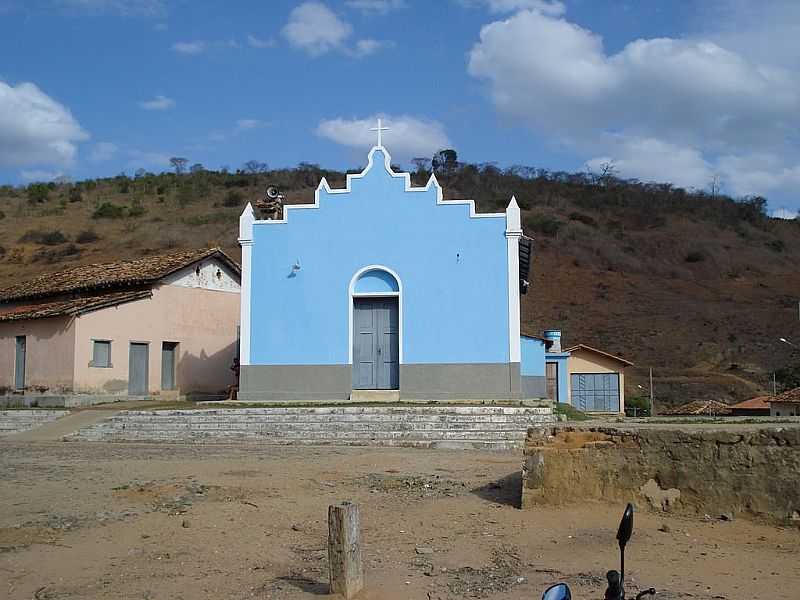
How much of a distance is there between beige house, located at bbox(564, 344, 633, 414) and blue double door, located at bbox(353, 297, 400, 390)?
12.8 meters

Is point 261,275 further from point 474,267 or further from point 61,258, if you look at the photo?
point 61,258

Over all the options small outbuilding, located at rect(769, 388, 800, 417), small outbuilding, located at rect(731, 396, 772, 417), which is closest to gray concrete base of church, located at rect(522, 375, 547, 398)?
small outbuilding, located at rect(769, 388, 800, 417)

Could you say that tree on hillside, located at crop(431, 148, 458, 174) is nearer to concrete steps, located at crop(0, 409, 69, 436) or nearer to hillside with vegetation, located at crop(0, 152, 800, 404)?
hillside with vegetation, located at crop(0, 152, 800, 404)

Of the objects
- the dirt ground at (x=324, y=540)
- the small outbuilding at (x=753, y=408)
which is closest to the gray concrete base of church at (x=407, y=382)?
the dirt ground at (x=324, y=540)

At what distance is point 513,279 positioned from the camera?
21438 millimetres

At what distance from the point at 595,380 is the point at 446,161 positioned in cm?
5397

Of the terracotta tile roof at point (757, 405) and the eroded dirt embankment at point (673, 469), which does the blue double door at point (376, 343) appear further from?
the terracotta tile roof at point (757, 405)

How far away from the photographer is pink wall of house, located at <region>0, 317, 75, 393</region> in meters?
24.3

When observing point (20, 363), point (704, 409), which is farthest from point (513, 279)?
point (20, 363)

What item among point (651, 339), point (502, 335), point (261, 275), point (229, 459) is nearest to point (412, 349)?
point (502, 335)

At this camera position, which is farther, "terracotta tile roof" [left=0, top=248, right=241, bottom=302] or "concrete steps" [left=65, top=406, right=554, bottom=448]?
"terracotta tile roof" [left=0, top=248, right=241, bottom=302]

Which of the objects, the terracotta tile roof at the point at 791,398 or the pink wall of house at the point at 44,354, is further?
the terracotta tile roof at the point at 791,398

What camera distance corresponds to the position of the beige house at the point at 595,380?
33.1m

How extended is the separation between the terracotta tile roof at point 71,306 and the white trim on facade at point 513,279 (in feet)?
39.7
